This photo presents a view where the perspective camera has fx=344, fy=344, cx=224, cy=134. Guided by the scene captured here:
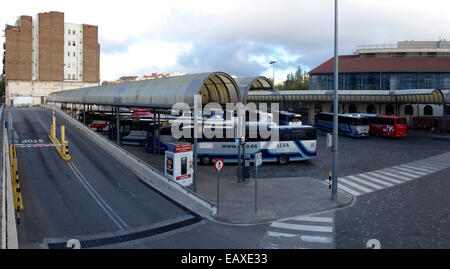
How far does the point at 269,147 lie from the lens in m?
25.4

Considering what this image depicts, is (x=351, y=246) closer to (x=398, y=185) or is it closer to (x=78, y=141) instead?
(x=398, y=185)

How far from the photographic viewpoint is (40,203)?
15406mm

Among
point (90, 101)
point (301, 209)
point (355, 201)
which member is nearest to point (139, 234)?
point (301, 209)

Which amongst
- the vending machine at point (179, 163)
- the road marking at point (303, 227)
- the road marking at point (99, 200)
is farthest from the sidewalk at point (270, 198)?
the road marking at point (99, 200)

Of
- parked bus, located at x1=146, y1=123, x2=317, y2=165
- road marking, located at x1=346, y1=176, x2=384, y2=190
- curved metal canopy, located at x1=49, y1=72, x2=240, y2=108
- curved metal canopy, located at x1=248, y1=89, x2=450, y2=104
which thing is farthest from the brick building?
road marking, located at x1=346, y1=176, x2=384, y2=190

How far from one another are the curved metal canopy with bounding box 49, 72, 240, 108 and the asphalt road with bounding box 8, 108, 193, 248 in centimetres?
478

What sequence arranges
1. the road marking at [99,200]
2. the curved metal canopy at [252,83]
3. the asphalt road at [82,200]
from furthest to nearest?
the curved metal canopy at [252,83]
the road marking at [99,200]
the asphalt road at [82,200]

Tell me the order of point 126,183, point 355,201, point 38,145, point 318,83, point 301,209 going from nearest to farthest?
point 301,209
point 355,201
point 126,183
point 38,145
point 318,83

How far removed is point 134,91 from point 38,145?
10374 mm

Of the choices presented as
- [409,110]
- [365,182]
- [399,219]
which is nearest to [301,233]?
[399,219]

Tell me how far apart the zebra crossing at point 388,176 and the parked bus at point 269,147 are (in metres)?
4.96

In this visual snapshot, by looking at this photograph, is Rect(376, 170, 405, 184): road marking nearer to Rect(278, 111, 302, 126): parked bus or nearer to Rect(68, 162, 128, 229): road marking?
Rect(68, 162, 128, 229): road marking

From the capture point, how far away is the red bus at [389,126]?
136ft

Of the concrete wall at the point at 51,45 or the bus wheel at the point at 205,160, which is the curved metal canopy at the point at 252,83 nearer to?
the bus wheel at the point at 205,160
